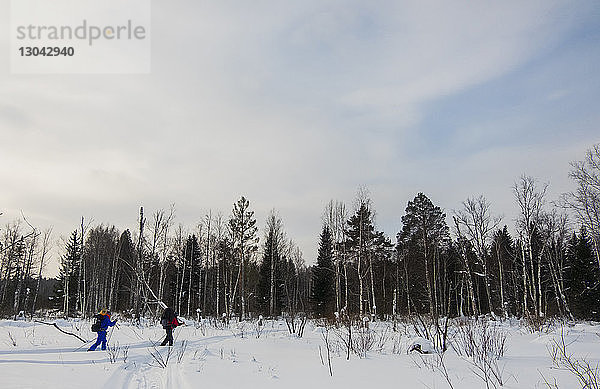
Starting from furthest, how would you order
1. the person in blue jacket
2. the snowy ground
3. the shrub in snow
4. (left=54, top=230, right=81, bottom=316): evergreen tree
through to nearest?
(left=54, top=230, right=81, bottom=316): evergreen tree < the person in blue jacket < the shrub in snow < the snowy ground

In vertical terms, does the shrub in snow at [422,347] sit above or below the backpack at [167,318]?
below

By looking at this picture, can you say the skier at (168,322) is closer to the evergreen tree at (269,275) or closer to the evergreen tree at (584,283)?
the evergreen tree at (269,275)

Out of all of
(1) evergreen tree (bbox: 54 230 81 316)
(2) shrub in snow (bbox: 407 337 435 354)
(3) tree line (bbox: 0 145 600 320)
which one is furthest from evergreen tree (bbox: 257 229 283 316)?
(2) shrub in snow (bbox: 407 337 435 354)

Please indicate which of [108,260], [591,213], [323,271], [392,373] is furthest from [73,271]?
[591,213]

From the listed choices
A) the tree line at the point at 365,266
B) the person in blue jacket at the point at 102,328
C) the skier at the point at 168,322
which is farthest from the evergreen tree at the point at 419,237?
the person in blue jacket at the point at 102,328

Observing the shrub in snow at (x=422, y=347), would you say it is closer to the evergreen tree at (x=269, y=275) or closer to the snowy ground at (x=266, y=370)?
the snowy ground at (x=266, y=370)

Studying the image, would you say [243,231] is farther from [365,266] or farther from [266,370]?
[266,370]

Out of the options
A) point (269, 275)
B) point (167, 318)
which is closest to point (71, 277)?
point (269, 275)

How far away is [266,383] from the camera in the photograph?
7.67 m

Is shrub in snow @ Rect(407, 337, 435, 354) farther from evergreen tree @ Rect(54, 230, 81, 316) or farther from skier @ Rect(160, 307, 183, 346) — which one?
evergreen tree @ Rect(54, 230, 81, 316)

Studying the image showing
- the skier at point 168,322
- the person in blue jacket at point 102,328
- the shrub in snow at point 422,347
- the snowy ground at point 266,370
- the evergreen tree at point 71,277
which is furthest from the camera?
the evergreen tree at point 71,277

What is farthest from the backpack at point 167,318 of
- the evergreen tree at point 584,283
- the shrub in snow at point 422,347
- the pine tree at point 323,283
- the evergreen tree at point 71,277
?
the evergreen tree at point 71,277

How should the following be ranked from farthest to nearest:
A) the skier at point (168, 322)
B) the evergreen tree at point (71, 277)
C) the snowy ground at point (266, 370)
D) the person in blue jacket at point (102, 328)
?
the evergreen tree at point (71, 277) → the skier at point (168, 322) → the person in blue jacket at point (102, 328) → the snowy ground at point (266, 370)

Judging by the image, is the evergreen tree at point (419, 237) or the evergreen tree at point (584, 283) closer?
the evergreen tree at point (584, 283)
